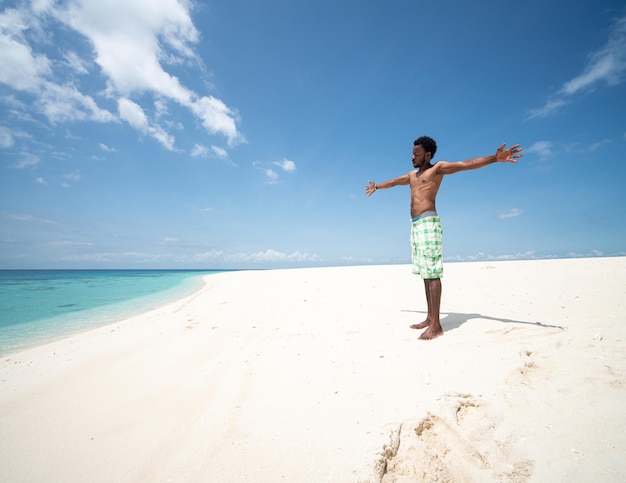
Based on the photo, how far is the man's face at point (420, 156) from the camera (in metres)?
4.00

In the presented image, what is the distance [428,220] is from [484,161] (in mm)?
966

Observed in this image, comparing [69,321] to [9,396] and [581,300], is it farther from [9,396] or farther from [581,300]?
[581,300]

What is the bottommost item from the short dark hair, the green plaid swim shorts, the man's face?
the green plaid swim shorts

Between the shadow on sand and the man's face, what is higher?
the man's face

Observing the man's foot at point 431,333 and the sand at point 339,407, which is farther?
the man's foot at point 431,333

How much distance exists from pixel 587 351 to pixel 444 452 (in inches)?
76.0

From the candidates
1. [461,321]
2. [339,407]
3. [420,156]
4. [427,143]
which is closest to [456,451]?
[339,407]

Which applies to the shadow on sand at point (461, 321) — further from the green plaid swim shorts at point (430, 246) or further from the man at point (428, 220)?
the green plaid swim shorts at point (430, 246)

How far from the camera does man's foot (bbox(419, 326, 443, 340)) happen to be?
329 centimetres

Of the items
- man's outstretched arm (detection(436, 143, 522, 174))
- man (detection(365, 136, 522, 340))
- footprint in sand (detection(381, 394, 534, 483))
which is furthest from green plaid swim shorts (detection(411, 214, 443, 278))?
footprint in sand (detection(381, 394, 534, 483))

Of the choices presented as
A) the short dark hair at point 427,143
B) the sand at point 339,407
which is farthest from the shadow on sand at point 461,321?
the short dark hair at point 427,143

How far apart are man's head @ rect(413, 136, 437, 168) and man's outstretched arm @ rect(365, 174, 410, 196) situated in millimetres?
322

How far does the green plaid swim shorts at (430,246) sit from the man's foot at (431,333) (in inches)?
27.5

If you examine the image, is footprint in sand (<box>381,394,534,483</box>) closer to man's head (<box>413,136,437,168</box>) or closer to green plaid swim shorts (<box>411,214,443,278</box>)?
green plaid swim shorts (<box>411,214,443,278</box>)
